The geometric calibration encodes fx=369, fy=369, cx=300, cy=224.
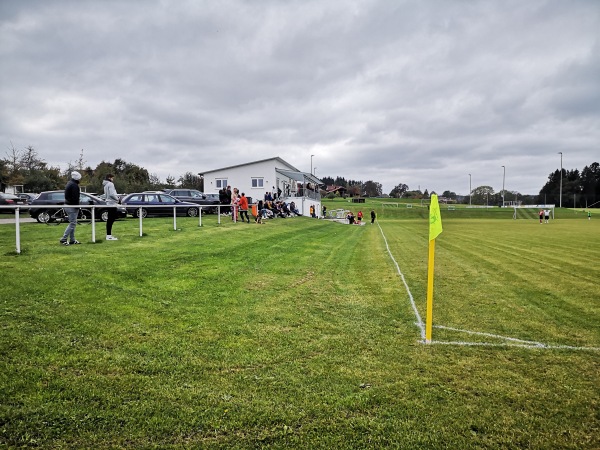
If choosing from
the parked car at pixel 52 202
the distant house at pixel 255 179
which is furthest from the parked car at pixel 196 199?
the distant house at pixel 255 179

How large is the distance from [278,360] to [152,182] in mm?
67219

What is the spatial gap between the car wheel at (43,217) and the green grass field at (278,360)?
11482 mm

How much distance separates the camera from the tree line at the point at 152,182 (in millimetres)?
46312

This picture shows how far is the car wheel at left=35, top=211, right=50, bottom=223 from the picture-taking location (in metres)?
18.0

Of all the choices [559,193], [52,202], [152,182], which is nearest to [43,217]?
[52,202]

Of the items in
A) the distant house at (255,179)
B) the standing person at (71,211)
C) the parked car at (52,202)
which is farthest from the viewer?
the distant house at (255,179)

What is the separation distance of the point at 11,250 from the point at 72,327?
18.1 ft

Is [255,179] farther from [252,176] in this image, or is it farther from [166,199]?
[166,199]

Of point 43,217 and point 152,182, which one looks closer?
point 43,217

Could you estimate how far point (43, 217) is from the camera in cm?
1803

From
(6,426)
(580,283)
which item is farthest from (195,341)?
(580,283)

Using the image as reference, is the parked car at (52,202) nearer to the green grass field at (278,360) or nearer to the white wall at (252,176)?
the green grass field at (278,360)

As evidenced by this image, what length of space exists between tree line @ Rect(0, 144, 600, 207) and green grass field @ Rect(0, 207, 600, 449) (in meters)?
41.1

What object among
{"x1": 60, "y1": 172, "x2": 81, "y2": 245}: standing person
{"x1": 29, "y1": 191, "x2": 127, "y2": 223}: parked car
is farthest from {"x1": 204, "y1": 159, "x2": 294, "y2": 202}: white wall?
{"x1": 60, "y1": 172, "x2": 81, "y2": 245}: standing person
